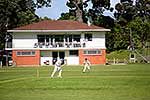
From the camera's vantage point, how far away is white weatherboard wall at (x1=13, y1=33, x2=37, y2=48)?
7769 cm

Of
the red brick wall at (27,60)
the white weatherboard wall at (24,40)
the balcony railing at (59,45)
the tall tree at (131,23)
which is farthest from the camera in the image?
the tall tree at (131,23)

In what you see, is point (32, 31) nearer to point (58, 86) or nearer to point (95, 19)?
point (95, 19)

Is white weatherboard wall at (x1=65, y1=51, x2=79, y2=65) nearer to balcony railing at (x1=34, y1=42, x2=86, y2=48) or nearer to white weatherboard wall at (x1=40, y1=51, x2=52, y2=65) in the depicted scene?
balcony railing at (x1=34, y1=42, x2=86, y2=48)

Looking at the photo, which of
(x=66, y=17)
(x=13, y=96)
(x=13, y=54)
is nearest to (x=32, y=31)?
(x=13, y=54)

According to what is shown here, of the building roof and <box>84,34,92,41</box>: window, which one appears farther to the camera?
<box>84,34,92,41</box>: window

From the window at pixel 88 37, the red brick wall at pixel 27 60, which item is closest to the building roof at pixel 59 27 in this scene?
the window at pixel 88 37

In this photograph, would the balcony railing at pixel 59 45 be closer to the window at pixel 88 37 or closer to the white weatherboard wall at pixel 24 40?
the white weatherboard wall at pixel 24 40

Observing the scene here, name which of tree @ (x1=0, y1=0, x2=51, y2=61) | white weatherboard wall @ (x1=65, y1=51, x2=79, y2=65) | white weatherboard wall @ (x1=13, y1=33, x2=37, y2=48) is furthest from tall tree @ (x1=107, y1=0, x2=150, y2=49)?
white weatherboard wall @ (x1=13, y1=33, x2=37, y2=48)

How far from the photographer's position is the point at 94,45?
77750mm

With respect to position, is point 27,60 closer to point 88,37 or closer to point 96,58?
point 88,37

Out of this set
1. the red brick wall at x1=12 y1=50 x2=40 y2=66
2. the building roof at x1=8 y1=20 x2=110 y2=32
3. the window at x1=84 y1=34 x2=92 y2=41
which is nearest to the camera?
the red brick wall at x1=12 y1=50 x2=40 y2=66

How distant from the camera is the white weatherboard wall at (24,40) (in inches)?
3059

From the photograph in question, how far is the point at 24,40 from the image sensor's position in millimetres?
78375

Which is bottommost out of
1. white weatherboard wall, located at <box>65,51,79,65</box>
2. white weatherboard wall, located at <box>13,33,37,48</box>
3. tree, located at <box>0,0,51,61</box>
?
white weatherboard wall, located at <box>65,51,79,65</box>
